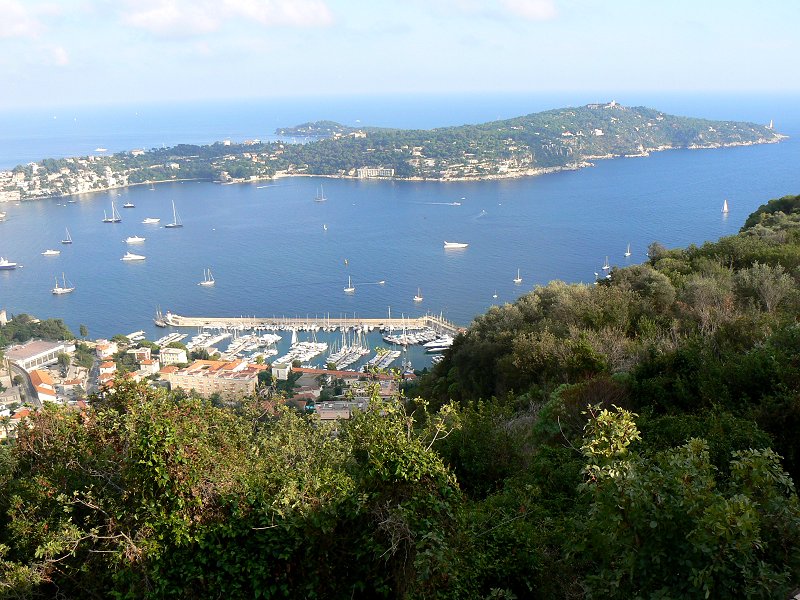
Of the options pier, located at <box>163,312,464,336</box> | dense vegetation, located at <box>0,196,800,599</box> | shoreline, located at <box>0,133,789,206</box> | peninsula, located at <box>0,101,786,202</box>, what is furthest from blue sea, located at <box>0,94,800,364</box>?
dense vegetation, located at <box>0,196,800,599</box>

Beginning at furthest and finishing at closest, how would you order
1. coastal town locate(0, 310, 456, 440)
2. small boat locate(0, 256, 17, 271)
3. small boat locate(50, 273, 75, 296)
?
small boat locate(0, 256, 17, 271), small boat locate(50, 273, 75, 296), coastal town locate(0, 310, 456, 440)

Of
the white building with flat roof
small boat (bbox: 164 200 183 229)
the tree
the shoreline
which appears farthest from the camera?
the shoreline

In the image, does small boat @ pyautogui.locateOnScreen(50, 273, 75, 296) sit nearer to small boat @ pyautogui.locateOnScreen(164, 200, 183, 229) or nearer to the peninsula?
small boat @ pyautogui.locateOnScreen(164, 200, 183, 229)

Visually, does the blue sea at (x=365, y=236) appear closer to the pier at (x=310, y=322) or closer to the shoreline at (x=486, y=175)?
the pier at (x=310, y=322)

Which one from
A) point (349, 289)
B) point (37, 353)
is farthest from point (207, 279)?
point (37, 353)

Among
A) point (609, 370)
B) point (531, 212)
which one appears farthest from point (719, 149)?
point (609, 370)

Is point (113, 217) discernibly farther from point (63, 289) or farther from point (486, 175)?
point (486, 175)

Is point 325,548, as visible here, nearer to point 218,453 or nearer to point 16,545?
point 218,453
